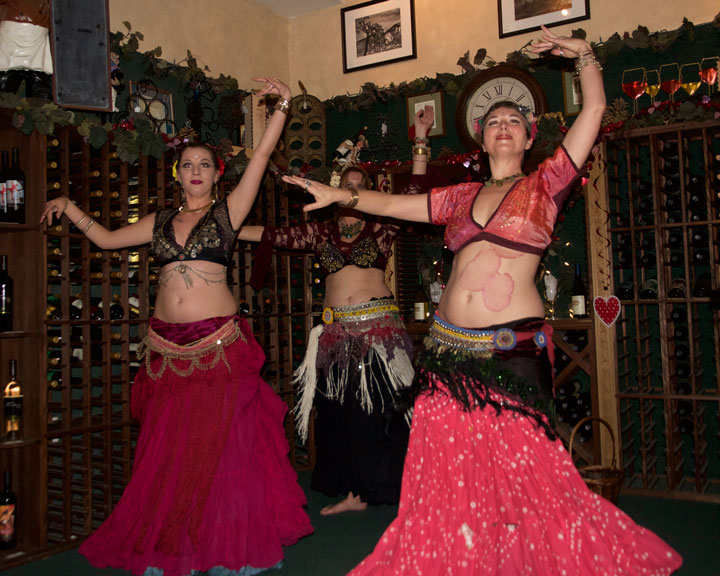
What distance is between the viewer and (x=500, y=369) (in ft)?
7.12

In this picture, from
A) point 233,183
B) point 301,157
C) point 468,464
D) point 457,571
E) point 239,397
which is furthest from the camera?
point 301,157

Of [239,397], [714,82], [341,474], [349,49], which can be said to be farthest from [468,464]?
[349,49]

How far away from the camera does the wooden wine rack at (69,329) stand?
10.4 ft

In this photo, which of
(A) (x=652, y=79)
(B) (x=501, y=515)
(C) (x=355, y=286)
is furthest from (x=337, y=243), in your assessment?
(A) (x=652, y=79)

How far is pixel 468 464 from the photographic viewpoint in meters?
2.16

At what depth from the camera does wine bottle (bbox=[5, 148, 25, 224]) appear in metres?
3.16

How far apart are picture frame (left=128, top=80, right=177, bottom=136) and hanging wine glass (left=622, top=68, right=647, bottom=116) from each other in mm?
3161

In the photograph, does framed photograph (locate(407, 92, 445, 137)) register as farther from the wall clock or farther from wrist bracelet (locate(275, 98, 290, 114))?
wrist bracelet (locate(275, 98, 290, 114))

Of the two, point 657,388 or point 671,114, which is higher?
point 671,114

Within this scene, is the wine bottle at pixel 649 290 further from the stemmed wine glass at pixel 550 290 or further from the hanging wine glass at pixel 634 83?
the hanging wine glass at pixel 634 83

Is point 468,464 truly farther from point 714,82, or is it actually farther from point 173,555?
point 714,82

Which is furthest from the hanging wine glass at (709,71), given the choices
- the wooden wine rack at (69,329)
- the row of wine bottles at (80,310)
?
the row of wine bottles at (80,310)

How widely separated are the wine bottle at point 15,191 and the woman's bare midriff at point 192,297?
0.81 m

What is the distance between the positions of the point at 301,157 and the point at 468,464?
12.2 feet
